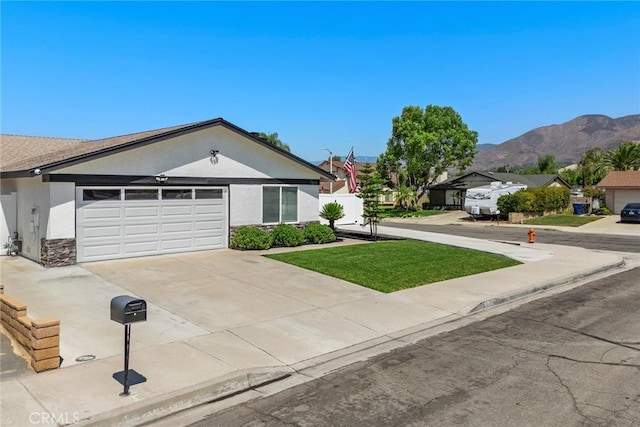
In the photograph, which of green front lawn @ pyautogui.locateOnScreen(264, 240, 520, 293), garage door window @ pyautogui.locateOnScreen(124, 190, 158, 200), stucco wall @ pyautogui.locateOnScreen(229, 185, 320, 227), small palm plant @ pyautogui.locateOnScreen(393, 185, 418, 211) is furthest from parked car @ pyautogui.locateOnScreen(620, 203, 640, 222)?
garage door window @ pyautogui.locateOnScreen(124, 190, 158, 200)

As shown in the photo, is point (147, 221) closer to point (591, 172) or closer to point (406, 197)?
point (406, 197)

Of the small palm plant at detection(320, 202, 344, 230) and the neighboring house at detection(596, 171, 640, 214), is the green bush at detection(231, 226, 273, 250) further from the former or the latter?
the neighboring house at detection(596, 171, 640, 214)

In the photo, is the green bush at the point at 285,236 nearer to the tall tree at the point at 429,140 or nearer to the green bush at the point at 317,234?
the green bush at the point at 317,234

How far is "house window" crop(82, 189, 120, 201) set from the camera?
15.0m

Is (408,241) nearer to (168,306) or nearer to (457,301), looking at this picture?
(457,301)

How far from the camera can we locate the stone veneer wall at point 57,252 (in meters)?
14.2

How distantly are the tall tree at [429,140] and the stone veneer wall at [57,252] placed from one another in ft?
120

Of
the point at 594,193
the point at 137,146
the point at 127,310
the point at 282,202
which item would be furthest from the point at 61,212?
the point at 594,193

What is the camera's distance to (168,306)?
1030cm

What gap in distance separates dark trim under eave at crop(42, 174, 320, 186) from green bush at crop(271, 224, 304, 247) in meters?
1.92

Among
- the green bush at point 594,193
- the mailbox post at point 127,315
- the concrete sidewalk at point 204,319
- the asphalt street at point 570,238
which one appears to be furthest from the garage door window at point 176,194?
the green bush at point 594,193

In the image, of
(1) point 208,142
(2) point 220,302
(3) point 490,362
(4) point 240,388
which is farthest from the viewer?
(1) point 208,142

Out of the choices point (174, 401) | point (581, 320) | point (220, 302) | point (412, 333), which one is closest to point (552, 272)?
point (581, 320)

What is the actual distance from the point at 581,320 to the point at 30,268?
14231mm
